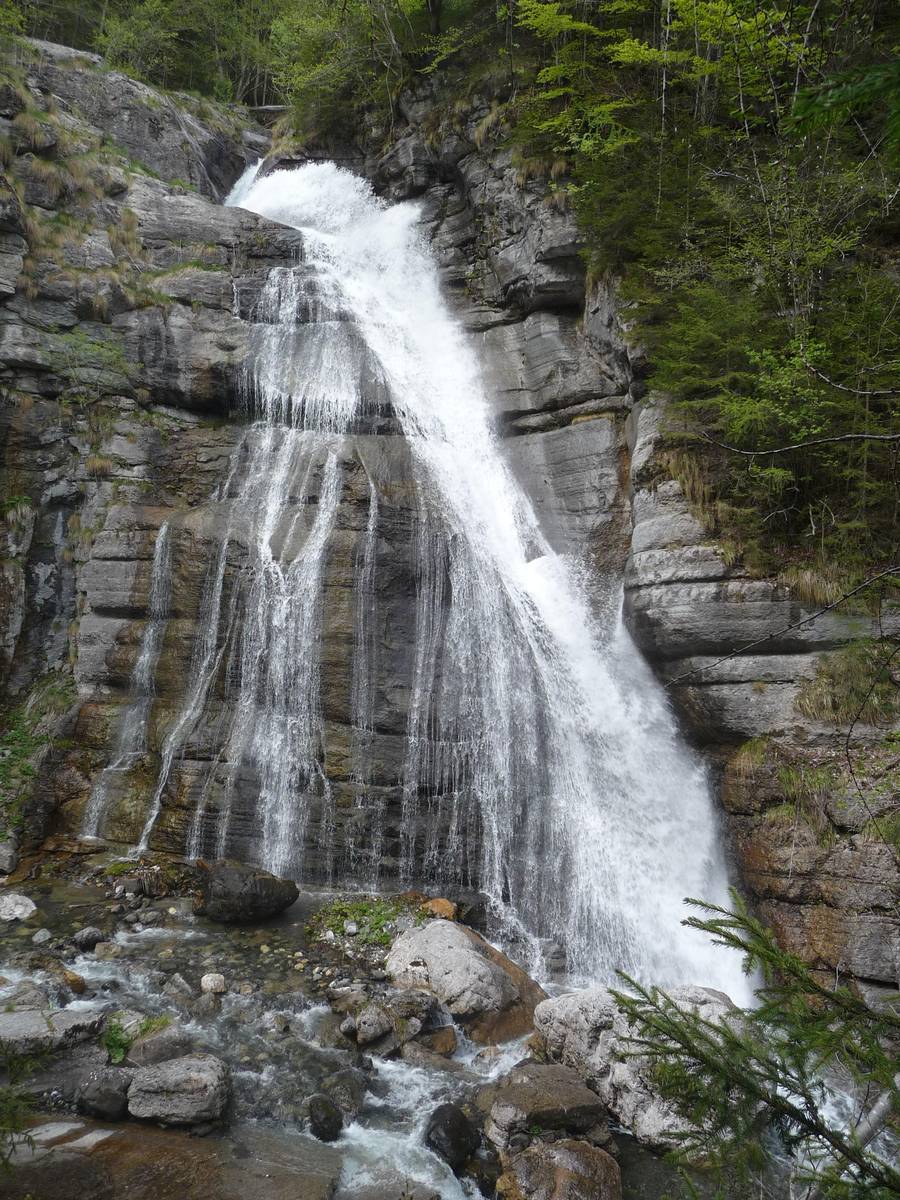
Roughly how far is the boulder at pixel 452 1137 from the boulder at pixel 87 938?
189 inches

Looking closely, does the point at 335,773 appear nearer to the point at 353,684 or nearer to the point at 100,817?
the point at 353,684

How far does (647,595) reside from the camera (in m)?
10.8

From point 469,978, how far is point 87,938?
4.66m

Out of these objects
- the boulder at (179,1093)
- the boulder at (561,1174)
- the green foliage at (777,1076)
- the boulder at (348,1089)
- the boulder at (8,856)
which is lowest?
the boulder at (561,1174)

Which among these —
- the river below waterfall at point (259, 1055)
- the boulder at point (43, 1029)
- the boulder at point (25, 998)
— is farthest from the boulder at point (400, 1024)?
the boulder at point (25, 998)

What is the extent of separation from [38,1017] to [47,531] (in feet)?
32.0

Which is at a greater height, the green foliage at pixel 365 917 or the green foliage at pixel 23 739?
the green foliage at pixel 23 739

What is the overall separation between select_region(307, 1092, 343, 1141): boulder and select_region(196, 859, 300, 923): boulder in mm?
3487

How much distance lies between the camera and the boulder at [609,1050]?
5906 millimetres

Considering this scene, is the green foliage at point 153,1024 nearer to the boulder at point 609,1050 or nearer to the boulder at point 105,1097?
the boulder at point 105,1097

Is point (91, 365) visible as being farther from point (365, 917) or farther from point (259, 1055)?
point (259, 1055)

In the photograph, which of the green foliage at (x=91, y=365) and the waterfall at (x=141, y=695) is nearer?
the waterfall at (x=141, y=695)

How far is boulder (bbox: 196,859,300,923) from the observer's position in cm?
901

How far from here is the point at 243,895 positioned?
9.03 metres
